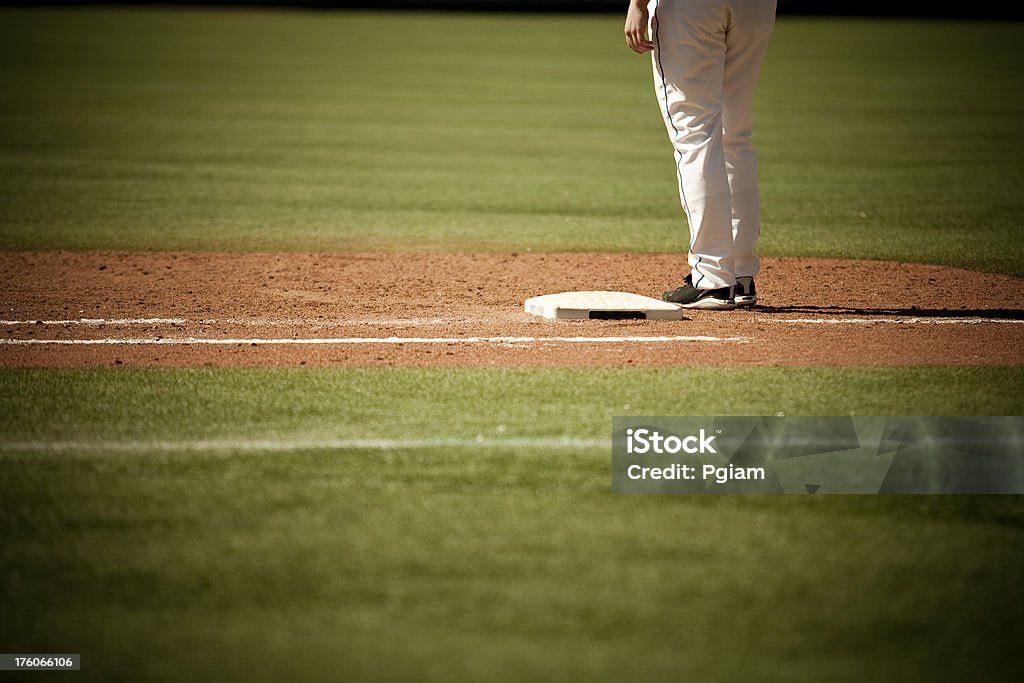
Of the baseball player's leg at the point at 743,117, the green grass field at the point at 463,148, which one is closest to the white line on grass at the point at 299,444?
the baseball player's leg at the point at 743,117

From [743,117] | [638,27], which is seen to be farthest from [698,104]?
[638,27]

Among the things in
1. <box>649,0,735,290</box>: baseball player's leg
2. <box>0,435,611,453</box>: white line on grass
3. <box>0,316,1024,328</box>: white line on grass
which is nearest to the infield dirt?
<box>0,316,1024,328</box>: white line on grass

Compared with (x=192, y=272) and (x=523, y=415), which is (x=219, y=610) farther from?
(x=192, y=272)

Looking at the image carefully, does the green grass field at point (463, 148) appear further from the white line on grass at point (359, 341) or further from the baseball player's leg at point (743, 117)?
the white line on grass at point (359, 341)

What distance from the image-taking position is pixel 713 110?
572 centimetres

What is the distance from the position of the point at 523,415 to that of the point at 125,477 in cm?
125

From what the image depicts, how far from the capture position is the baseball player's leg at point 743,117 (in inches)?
224

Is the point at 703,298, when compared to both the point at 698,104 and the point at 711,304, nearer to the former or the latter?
the point at 711,304

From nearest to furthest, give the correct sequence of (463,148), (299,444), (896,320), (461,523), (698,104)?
(461,523), (299,444), (698,104), (896,320), (463,148)

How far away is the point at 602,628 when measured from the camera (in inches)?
111

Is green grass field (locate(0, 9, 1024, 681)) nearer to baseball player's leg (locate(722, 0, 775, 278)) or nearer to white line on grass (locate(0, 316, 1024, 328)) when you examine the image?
white line on grass (locate(0, 316, 1024, 328))

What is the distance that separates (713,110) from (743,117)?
261 millimetres

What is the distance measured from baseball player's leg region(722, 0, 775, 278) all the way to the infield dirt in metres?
0.32

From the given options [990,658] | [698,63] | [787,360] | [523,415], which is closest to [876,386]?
[787,360]
